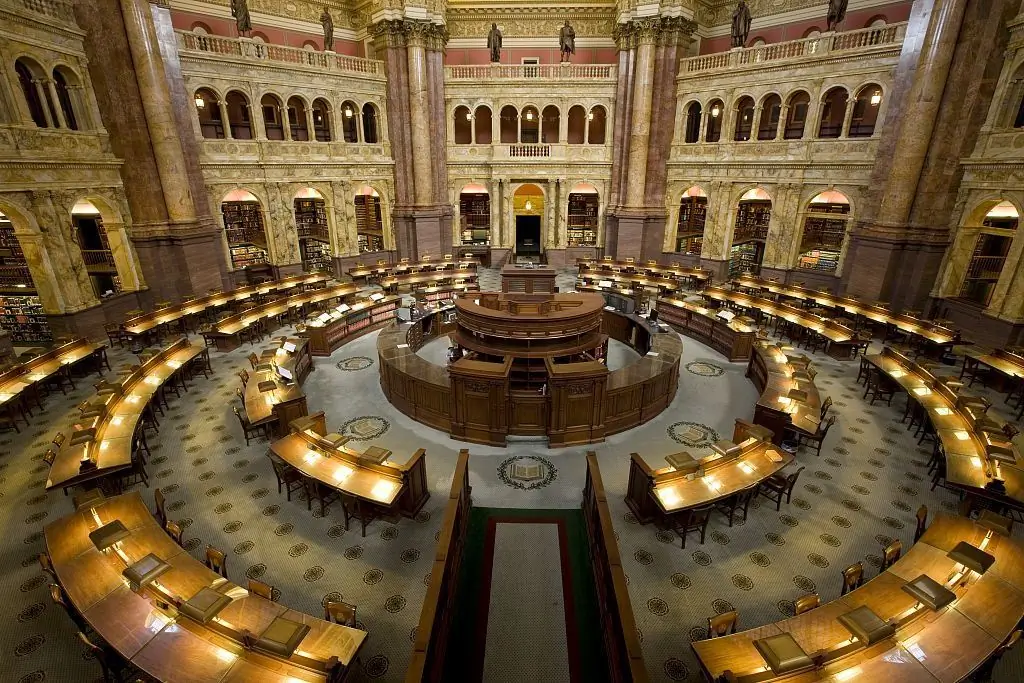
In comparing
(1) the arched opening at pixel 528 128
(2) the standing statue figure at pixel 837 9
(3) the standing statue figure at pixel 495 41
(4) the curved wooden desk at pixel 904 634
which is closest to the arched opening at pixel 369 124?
(3) the standing statue figure at pixel 495 41

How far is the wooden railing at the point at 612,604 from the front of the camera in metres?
4.03

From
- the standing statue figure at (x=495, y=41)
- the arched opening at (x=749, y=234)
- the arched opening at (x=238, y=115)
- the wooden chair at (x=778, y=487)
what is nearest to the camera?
the wooden chair at (x=778, y=487)

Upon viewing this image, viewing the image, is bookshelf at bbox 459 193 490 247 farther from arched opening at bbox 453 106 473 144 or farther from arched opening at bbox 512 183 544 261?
arched opening at bbox 453 106 473 144


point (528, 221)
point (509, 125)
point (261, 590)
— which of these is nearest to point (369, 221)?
point (528, 221)

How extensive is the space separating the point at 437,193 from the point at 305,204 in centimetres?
712

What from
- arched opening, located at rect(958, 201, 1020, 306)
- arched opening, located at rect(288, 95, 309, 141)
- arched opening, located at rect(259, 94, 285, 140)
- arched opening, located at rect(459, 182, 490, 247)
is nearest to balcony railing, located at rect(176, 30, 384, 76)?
arched opening, located at rect(288, 95, 309, 141)

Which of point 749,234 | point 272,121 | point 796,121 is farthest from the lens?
point 272,121

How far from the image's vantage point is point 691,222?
2644 cm

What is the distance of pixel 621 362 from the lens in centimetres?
1436

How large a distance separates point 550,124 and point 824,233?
16.0m

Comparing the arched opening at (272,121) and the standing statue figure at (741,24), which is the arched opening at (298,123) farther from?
the standing statue figure at (741,24)

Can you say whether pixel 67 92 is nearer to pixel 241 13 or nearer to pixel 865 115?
pixel 241 13

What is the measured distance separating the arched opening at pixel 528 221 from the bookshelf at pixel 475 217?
6.33 ft

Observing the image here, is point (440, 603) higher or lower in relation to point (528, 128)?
lower
